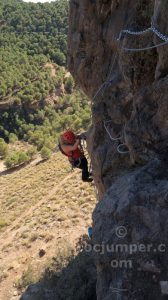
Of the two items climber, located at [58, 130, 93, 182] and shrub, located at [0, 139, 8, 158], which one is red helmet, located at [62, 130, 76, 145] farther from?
shrub, located at [0, 139, 8, 158]

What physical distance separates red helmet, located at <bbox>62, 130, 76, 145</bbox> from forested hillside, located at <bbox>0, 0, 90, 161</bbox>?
37478 millimetres

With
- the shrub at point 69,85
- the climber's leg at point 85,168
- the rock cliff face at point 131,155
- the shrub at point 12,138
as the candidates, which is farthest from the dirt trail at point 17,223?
the shrub at point 69,85

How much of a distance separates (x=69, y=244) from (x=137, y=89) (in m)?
7.72

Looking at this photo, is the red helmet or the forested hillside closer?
the red helmet

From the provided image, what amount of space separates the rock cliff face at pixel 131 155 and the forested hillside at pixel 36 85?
39119 mm

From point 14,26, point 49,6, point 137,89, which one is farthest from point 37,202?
point 49,6

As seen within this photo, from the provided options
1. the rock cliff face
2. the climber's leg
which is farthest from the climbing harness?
the climber's leg

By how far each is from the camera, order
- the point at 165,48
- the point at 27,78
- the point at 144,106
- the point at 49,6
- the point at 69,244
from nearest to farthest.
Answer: the point at 165,48 → the point at 144,106 → the point at 69,244 → the point at 27,78 → the point at 49,6

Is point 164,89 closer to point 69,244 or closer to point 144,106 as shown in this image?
point 144,106

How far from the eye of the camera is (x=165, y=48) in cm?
568

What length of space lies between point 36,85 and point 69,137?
54410 mm

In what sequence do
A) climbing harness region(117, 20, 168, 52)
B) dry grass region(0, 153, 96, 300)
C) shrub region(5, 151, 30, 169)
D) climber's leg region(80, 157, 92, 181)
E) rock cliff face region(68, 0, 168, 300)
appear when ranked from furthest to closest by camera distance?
1. shrub region(5, 151, 30, 169)
2. dry grass region(0, 153, 96, 300)
3. climber's leg region(80, 157, 92, 181)
4. climbing harness region(117, 20, 168, 52)
5. rock cliff face region(68, 0, 168, 300)

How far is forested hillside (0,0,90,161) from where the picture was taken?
182 feet

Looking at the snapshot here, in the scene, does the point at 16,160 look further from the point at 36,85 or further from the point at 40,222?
the point at 40,222
